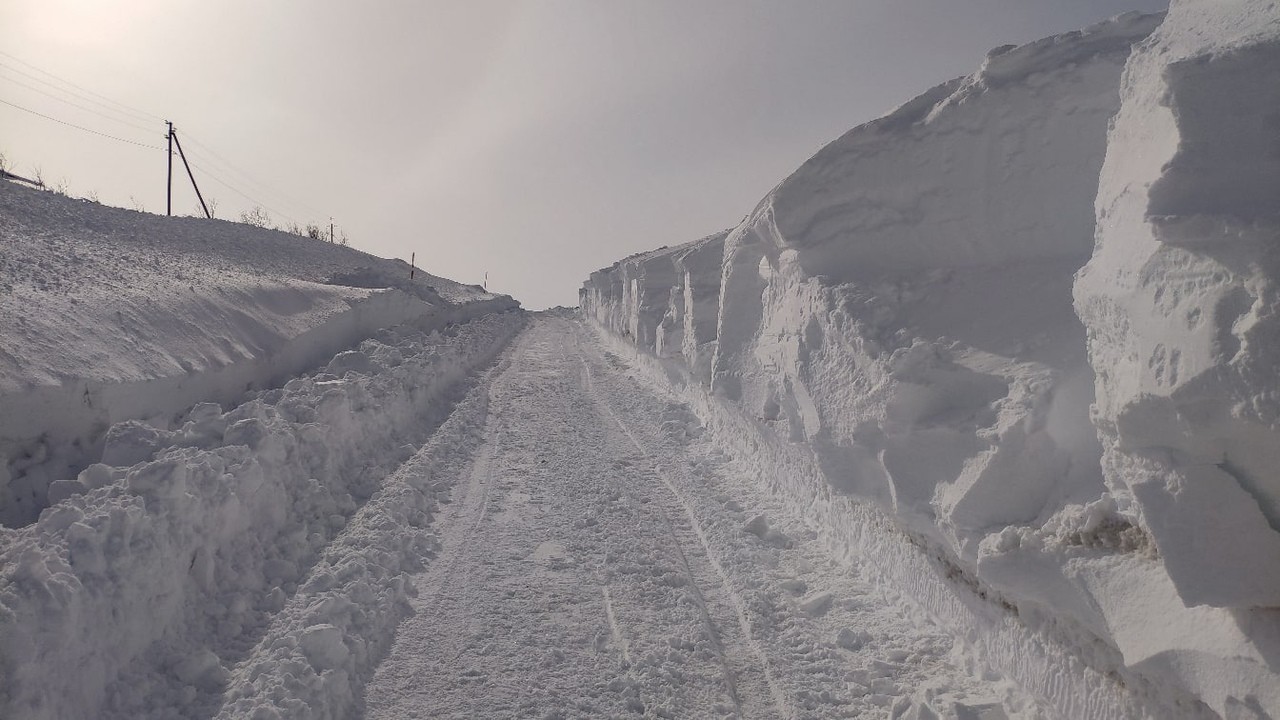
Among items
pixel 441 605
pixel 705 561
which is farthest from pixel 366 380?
pixel 705 561

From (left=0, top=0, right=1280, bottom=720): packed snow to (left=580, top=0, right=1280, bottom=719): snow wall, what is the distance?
0.05ft

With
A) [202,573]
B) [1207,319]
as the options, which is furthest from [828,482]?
[202,573]

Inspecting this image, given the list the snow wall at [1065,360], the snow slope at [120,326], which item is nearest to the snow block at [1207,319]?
the snow wall at [1065,360]

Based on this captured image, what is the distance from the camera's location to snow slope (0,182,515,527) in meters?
4.63

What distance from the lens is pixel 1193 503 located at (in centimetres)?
235

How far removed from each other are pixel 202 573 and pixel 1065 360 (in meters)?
5.55

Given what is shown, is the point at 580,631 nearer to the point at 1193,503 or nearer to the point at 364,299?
the point at 1193,503

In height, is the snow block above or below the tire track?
above

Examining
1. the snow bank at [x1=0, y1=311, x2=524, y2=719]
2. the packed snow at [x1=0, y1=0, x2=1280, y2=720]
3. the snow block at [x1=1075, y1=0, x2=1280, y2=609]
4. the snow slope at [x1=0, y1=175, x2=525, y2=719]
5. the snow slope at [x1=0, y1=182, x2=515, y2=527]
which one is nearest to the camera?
the snow block at [x1=1075, y1=0, x2=1280, y2=609]

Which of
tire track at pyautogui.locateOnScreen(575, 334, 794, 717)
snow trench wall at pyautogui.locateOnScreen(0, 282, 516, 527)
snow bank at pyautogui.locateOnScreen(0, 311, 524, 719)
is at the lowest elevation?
tire track at pyautogui.locateOnScreen(575, 334, 794, 717)

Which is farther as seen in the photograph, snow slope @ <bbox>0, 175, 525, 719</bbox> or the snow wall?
snow slope @ <bbox>0, 175, 525, 719</bbox>

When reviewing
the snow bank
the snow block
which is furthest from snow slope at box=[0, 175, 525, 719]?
the snow block

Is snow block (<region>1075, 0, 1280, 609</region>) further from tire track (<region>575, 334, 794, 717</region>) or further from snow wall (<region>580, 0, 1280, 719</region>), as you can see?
tire track (<region>575, 334, 794, 717</region>)

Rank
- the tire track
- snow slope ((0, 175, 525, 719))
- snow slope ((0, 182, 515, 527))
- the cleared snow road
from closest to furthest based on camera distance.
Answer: snow slope ((0, 175, 525, 719))
the cleared snow road
the tire track
snow slope ((0, 182, 515, 527))
